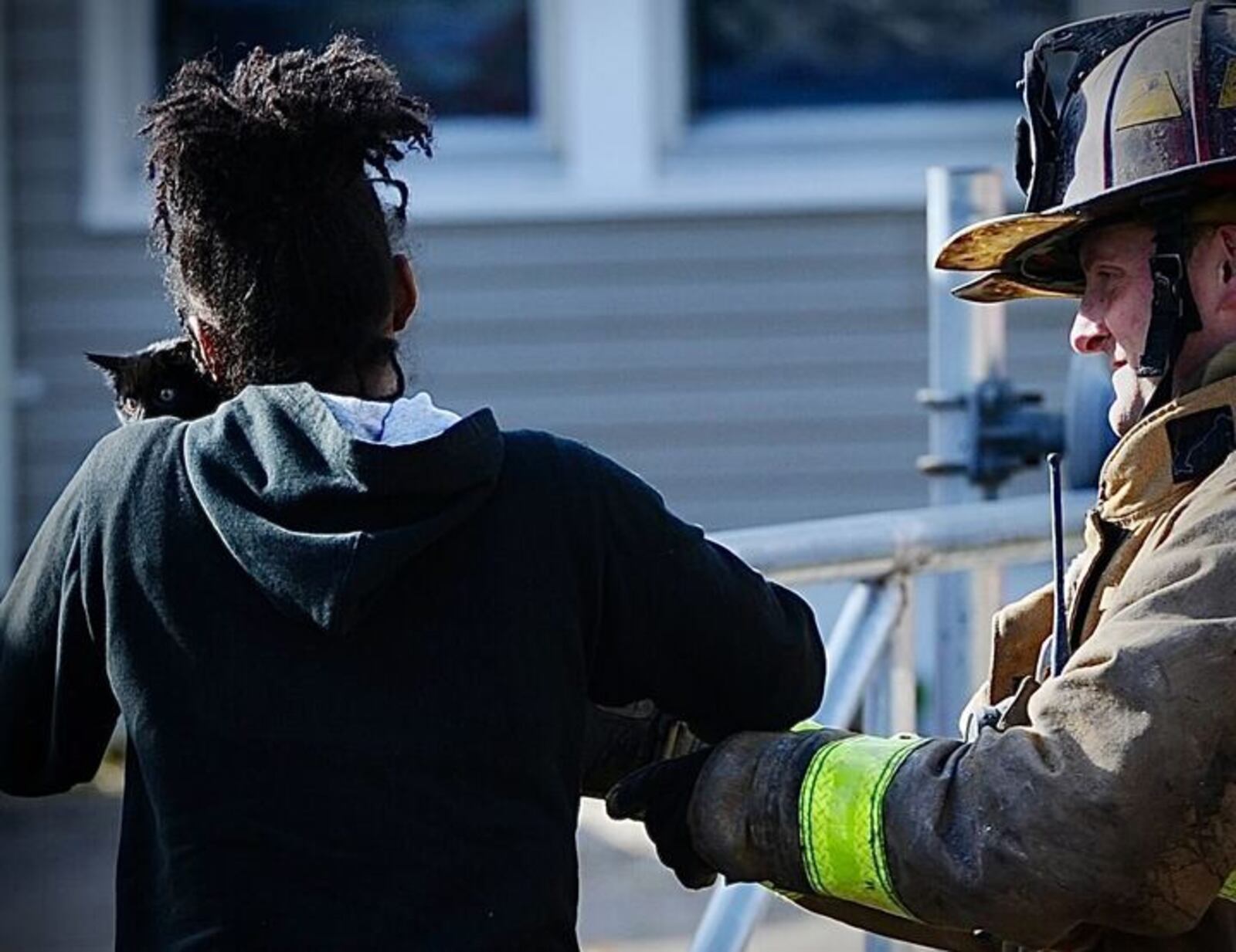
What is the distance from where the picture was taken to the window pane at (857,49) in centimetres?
797

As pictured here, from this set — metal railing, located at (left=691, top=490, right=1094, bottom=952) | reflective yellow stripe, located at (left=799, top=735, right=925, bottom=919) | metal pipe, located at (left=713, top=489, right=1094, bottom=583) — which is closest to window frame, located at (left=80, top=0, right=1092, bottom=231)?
metal pipe, located at (left=713, top=489, right=1094, bottom=583)

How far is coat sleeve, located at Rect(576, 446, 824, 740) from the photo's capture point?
94.1 inches

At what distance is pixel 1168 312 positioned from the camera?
103 inches

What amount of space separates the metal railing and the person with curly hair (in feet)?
3.86

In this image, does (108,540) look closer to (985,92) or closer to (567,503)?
(567,503)

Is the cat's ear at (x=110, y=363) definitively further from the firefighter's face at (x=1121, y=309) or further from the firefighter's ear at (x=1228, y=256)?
the firefighter's ear at (x=1228, y=256)

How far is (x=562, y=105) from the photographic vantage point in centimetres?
779

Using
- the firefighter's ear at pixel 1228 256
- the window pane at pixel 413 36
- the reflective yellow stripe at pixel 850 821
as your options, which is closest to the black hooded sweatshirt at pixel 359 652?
the reflective yellow stripe at pixel 850 821

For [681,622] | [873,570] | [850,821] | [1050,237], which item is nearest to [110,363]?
[681,622]

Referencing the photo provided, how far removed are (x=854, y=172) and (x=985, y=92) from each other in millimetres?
585

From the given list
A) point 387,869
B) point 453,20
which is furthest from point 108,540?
point 453,20

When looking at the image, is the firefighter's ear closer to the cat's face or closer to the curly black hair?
the curly black hair

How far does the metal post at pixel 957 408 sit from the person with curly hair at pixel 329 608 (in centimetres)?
194

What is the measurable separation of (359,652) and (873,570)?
1.76 metres
